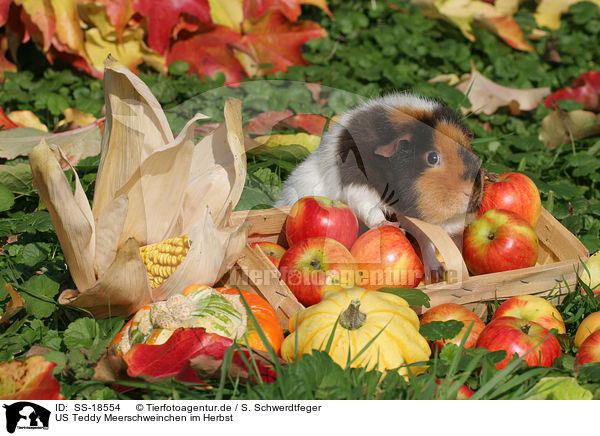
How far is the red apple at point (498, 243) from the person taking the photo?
237 centimetres

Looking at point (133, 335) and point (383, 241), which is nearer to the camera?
point (133, 335)

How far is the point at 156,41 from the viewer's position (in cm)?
386

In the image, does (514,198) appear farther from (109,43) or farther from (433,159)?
(109,43)

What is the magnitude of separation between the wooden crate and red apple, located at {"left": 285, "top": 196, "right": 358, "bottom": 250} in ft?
0.53

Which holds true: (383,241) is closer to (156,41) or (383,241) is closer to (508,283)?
(508,283)

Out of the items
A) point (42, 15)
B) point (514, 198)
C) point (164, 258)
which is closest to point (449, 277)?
point (514, 198)

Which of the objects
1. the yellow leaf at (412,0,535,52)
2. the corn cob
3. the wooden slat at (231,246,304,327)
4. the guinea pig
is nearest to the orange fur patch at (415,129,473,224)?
the guinea pig

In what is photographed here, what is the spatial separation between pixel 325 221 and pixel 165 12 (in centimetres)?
204

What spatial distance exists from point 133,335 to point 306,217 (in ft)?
2.50

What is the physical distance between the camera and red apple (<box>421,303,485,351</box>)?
81.1 inches

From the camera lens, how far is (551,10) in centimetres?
514

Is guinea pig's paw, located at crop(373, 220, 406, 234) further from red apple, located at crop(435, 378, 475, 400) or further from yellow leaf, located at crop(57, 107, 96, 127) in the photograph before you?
yellow leaf, located at crop(57, 107, 96, 127)
